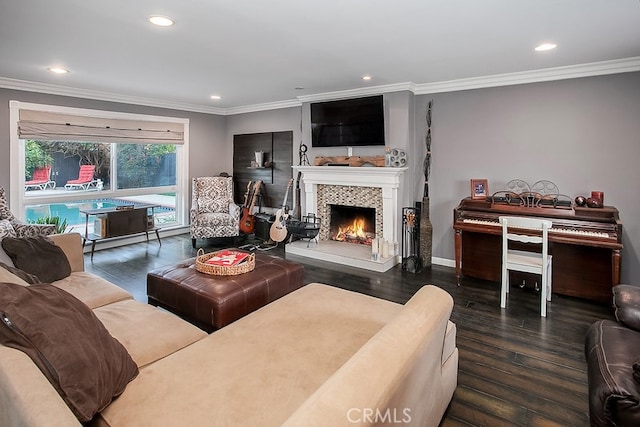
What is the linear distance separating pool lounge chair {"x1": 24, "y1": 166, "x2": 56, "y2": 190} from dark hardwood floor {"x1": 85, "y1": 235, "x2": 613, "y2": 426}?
1.25m

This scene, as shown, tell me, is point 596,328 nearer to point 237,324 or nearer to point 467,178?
point 237,324

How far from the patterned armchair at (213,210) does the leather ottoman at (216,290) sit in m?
2.57

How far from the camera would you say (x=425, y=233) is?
464cm

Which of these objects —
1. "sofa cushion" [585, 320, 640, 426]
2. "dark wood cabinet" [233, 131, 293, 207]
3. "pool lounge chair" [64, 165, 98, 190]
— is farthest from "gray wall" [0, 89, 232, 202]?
"sofa cushion" [585, 320, 640, 426]

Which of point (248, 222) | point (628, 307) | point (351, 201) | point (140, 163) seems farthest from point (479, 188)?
point (140, 163)

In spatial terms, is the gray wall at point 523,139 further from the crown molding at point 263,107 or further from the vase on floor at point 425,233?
the crown molding at point 263,107

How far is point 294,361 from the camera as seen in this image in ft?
5.29

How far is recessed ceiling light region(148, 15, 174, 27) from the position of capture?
2527mm

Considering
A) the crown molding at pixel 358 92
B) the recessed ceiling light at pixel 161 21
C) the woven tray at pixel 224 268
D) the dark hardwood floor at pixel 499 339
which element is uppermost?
the crown molding at pixel 358 92

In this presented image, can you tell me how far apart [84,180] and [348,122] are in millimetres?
4005

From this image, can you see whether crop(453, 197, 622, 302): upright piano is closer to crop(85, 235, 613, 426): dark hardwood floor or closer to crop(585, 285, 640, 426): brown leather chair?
crop(85, 235, 613, 426): dark hardwood floor

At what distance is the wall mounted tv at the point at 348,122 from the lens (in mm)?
4801

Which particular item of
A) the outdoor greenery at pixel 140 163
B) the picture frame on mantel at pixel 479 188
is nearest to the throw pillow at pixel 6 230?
the outdoor greenery at pixel 140 163

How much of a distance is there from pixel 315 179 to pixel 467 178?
2122 mm
